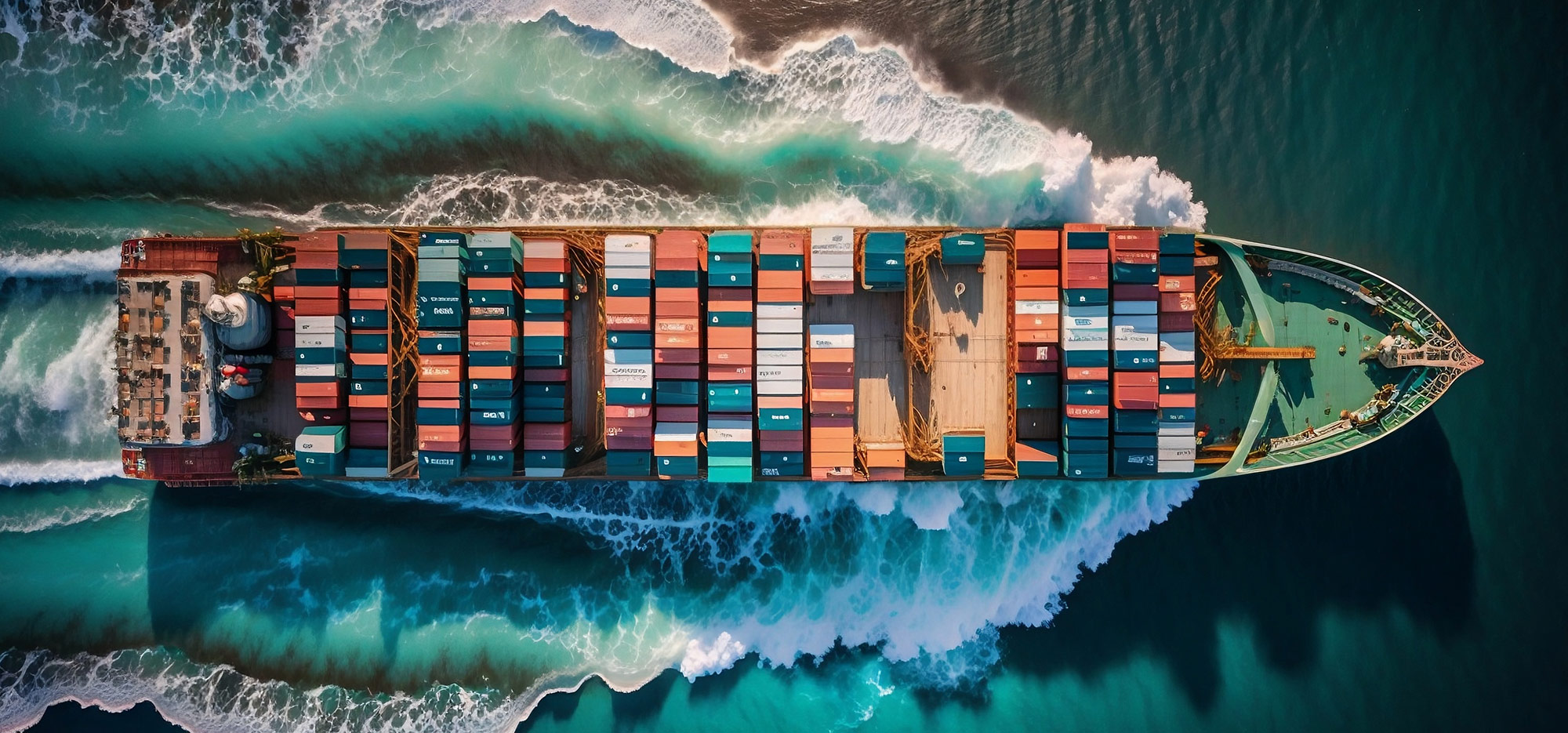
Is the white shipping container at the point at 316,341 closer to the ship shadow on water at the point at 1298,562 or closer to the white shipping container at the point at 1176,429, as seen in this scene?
the white shipping container at the point at 1176,429

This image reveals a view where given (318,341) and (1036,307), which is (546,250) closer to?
(318,341)

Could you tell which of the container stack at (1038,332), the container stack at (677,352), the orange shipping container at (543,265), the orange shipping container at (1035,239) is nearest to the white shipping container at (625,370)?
the container stack at (677,352)

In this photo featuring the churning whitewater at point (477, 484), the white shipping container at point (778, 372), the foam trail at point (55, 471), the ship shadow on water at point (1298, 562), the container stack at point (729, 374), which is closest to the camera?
the container stack at point (729, 374)

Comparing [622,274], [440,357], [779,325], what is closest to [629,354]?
[622,274]

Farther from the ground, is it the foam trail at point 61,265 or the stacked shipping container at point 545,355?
the foam trail at point 61,265

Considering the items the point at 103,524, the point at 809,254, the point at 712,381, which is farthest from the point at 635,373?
the point at 103,524

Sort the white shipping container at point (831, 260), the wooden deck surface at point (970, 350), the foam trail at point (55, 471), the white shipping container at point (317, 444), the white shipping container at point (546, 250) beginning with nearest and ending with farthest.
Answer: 1. the white shipping container at point (317, 444)
2. the white shipping container at point (831, 260)
3. the white shipping container at point (546, 250)
4. the wooden deck surface at point (970, 350)
5. the foam trail at point (55, 471)

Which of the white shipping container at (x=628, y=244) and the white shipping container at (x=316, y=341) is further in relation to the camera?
the white shipping container at (x=628, y=244)

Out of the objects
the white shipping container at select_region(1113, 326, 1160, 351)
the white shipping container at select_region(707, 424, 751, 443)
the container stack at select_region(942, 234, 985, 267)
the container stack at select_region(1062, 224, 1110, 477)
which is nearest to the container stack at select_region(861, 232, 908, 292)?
the container stack at select_region(942, 234, 985, 267)
